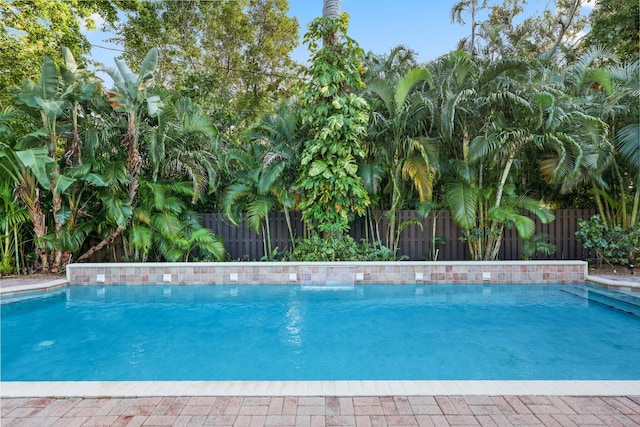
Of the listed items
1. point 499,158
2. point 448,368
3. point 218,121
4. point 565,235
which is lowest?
point 448,368

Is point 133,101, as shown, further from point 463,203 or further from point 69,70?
point 463,203

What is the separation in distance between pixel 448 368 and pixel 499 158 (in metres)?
5.70

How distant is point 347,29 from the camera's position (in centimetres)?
784

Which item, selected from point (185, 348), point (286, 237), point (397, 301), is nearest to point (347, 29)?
point (286, 237)

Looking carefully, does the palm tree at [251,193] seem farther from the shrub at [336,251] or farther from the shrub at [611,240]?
the shrub at [611,240]

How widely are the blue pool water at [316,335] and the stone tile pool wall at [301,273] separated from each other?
1.61ft

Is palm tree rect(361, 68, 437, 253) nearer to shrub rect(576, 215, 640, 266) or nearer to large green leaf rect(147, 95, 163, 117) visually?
shrub rect(576, 215, 640, 266)

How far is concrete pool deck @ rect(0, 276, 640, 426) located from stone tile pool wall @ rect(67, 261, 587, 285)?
445 cm

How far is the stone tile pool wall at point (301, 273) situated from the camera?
7.24 m

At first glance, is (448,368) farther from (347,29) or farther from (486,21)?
(486,21)

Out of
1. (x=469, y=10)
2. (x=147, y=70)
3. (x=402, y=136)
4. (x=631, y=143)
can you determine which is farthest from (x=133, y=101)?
(x=469, y=10)

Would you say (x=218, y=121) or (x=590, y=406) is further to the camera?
(x=218, y=121)

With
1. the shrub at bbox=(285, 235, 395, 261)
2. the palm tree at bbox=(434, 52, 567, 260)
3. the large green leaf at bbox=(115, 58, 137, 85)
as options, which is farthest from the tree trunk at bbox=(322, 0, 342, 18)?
the shrub at bbox=(285, 235, 395, 261)

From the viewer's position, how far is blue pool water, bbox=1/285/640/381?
342 cm
